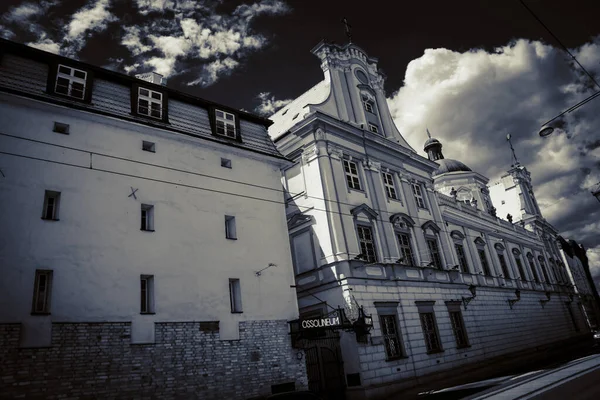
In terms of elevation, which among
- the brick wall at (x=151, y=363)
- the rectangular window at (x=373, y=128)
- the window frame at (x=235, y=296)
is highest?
the rectangular window at (x=373, y=128)

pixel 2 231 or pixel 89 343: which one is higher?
pixel 2 231

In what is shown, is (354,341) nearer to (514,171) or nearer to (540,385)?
(540,385)

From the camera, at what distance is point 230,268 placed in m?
16.5

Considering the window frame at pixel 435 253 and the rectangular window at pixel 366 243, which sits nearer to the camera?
the rectangular window at pixel 366 243

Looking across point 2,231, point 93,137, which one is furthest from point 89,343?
point 93,137

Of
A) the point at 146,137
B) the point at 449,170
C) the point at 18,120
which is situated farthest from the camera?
the point at 449,170

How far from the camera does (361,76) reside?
29.7 meters

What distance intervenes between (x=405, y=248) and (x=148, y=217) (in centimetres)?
1612

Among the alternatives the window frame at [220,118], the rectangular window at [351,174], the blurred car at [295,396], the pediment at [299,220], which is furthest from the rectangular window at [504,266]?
the blurred car at [295,396]

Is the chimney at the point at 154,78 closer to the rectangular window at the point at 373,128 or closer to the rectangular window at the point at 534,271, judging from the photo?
the rectangular window at the point at 373,128

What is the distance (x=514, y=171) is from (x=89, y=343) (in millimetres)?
59331

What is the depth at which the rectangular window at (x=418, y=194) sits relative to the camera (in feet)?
95.6

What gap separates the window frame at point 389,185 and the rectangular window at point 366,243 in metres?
3.69

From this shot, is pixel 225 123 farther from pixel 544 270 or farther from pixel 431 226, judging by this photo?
pixel 544 270
